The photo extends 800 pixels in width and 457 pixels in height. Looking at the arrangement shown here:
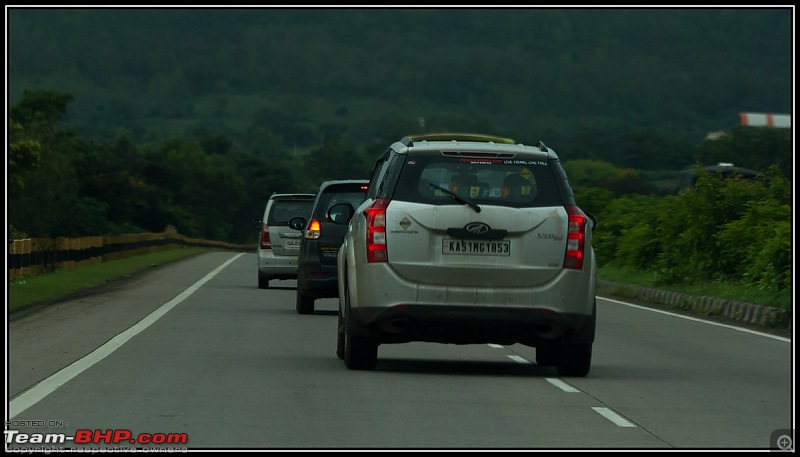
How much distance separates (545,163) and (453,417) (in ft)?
11.0

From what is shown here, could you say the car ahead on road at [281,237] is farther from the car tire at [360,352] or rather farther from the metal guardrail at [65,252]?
the car tire at [360,352]

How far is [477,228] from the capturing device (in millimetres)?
14008

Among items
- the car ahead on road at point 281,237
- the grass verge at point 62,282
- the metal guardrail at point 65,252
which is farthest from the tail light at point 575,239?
the car ahead on road at point 281,237

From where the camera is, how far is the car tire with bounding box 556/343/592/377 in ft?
48.7

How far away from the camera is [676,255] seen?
112ft

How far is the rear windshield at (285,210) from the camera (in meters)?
30.3

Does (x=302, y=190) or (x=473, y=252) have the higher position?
(x=473, y=252)

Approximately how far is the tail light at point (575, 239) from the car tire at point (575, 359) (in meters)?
0.88

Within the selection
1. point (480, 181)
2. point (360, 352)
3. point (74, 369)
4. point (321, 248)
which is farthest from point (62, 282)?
point (480, 181)

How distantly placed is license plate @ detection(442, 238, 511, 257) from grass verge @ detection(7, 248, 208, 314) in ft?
32.0

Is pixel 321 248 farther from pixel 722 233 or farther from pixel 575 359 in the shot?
pixel 722 233

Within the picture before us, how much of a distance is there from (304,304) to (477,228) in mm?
9662
